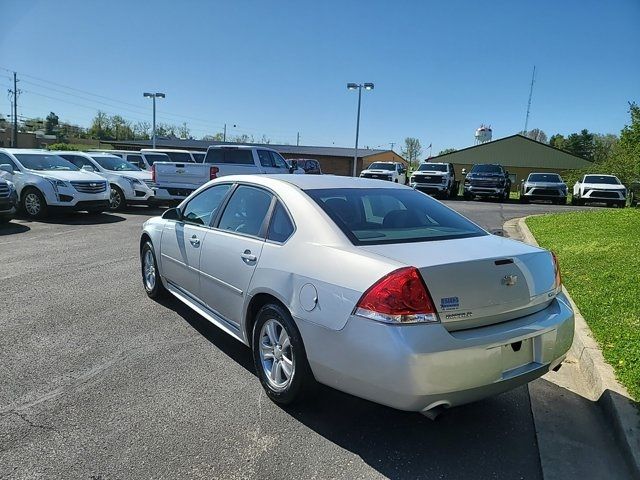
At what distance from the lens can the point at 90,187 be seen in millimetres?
12680

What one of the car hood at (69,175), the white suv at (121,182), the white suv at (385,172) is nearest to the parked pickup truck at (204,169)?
the white suv at (121,182)

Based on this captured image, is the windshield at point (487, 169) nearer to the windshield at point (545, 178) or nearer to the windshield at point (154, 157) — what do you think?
the windshield at point (545, 178)

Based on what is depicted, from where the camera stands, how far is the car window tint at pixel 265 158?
51.6 feet

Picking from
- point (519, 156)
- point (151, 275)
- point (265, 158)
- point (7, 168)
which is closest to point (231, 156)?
point (265, 158)

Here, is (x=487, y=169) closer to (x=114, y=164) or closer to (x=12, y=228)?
(x=114, y=164)

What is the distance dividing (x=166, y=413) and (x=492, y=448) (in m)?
2.12

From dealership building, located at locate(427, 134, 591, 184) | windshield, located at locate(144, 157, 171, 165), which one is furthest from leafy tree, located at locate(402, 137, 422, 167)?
windshield, located at locate(144, 157, 171, 165)

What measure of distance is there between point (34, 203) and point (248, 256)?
36.7ft

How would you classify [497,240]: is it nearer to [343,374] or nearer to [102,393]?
[343,374]

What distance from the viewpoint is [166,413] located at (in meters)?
3.23

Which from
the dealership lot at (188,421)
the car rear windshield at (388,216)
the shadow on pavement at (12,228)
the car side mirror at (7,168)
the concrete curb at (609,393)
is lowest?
the shadow on pavement at (12,228)

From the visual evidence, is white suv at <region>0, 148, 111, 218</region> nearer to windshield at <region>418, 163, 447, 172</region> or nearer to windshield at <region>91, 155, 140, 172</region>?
windshield at <region>91, 155, 140, 172</region>

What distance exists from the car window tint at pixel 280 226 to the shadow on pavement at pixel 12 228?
905 centimetres

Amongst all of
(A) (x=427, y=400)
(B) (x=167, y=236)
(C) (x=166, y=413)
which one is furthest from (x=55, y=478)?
(B) (x=167, y=236)
